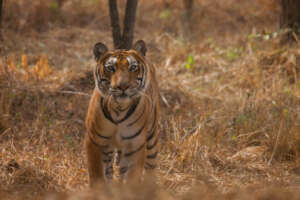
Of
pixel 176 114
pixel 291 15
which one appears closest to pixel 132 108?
pixel 176 114

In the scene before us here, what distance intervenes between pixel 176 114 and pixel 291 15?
11.9 ft

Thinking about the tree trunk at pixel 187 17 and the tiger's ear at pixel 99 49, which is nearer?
the tiger's ear at pixel 99 49

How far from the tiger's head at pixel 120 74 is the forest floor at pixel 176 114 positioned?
0.79 meters

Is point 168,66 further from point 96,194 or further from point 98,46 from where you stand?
point 96,194

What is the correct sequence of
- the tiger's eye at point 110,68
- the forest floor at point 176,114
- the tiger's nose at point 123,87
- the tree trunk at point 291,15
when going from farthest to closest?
the tree trunk at point 291,15
the forest floor at point 176,114
the tiger's eye at point 110,68
the tiger's nose at point 123,87

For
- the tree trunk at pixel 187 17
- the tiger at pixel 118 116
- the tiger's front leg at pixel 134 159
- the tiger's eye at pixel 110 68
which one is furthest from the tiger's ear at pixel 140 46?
the tree trunk at pixel 187 17

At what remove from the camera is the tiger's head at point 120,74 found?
3.06 metres

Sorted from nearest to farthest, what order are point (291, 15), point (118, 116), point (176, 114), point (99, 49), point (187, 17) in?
1. point (118, 116)
2. point (99, 49)
3. point (176, 114)
4. point (291, 15)
5. point (187, 17)

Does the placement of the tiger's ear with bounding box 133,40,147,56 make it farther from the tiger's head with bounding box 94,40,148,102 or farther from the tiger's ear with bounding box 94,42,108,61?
the tiger's ear with bounding box 94,42,108,61

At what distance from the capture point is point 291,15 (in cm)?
789

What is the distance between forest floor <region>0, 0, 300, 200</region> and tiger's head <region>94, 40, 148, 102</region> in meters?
0.79

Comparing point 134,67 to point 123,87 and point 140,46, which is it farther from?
point 140,46

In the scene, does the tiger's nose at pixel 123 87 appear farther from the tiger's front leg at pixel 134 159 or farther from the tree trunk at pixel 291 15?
the tree trunk at pixel 291 15

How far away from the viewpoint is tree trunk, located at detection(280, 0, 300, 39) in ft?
25.7
